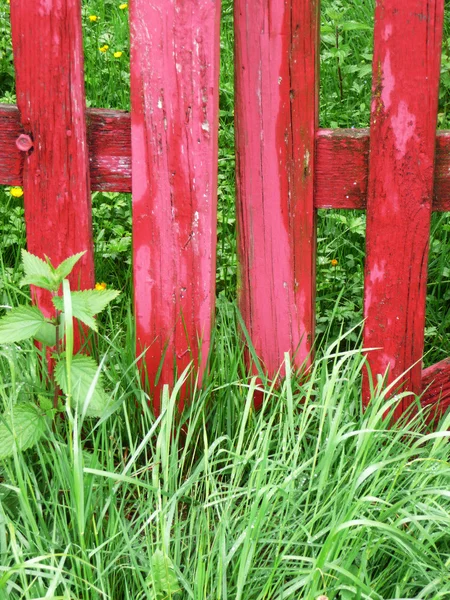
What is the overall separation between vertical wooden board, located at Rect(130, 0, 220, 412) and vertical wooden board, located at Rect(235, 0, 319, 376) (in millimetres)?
85

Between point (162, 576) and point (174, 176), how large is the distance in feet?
3.23

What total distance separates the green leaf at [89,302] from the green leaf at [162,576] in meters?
0.58

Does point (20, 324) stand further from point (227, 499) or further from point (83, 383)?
point (227, 499)

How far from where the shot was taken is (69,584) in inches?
66.7

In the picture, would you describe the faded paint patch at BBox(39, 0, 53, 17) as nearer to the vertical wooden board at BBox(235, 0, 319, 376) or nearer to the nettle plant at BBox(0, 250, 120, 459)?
the vertical wooden board at BBox(235, 0, 319, 376)

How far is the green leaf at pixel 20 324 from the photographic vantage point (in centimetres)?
188

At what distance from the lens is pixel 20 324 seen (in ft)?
6.34

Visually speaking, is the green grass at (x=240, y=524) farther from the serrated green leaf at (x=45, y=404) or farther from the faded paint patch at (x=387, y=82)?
the faded paint patch at (x=387, y=82)

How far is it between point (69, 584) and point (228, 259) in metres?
1.52

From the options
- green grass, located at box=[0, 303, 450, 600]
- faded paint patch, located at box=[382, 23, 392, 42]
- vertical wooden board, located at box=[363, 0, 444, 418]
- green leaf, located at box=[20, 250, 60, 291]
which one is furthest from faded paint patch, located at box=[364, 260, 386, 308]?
green leaf, located at box=[20, 250, 60, 291]

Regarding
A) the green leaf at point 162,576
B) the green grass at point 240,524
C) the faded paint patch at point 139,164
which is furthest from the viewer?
the faded paint patch at point 139,164

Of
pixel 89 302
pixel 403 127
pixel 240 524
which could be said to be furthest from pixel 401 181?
pixel 240 524

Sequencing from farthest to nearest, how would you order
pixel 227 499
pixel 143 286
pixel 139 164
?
pixel 143 286 → pixel 139 164 → pixel 227 499

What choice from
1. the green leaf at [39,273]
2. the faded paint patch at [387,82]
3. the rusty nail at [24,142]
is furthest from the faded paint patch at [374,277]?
the rusty nail at [24,142]
